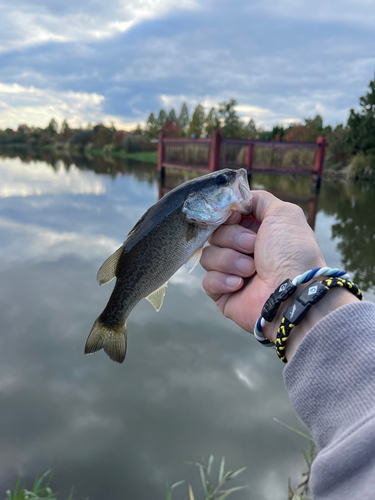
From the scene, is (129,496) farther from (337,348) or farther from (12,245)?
(12,245)

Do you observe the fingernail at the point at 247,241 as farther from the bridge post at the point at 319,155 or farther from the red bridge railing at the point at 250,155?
the bridge post at the point at 319,155

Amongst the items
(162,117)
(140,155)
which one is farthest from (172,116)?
(140,155)

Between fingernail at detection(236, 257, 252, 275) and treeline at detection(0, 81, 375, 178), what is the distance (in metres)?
12.5

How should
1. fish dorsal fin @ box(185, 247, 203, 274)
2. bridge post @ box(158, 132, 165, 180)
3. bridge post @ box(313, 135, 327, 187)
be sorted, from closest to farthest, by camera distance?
fish dorsal fin @ box(185, 247, 203, 274), bridge post @ box(313, 135, 327, 187), bridge post @ box(158, 132, 165, 180)

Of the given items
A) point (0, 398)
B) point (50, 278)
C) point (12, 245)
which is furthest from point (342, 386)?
point (12, 245)

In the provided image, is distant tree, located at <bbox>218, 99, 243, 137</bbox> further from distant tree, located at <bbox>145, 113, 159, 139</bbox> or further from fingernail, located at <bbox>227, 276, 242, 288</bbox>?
fingernail, located at <bbox>227, 276, 242, 288</bbox>

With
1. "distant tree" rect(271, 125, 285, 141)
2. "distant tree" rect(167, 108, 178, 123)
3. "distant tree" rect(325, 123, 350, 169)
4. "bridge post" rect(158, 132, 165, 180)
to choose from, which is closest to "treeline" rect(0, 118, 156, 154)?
"distant tree" rect(167, 108, 178, 123)

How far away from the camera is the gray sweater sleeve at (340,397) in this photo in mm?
960

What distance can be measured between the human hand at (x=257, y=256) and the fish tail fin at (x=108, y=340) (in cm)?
72

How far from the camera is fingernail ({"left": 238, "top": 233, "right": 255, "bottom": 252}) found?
214 cm

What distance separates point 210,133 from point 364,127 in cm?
2031

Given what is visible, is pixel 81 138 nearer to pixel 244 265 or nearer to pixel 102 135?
pixel 102 135

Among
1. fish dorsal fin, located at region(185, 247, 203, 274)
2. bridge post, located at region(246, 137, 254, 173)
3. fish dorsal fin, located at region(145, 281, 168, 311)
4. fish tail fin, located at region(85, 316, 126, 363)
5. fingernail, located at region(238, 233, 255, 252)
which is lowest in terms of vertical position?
fish tail fin, located at region(85, 316, 126, 363)

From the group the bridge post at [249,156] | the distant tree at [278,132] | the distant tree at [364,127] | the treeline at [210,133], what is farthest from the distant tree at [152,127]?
the bridge post at [249,156]
